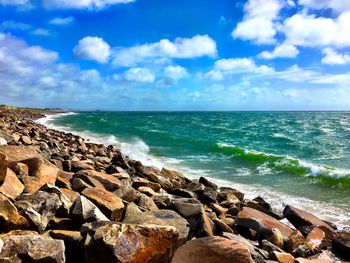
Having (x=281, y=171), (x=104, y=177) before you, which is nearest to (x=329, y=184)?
(x=281, y=171)

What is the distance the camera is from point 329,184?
49.6 ft

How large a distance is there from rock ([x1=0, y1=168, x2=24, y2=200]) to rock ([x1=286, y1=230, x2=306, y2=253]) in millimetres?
4605

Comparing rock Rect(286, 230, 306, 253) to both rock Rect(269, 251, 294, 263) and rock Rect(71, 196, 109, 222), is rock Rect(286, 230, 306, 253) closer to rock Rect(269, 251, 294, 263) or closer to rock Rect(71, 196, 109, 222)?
rock Rect(269, 251, 294, 263)

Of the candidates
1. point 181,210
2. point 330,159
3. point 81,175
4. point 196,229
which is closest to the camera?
point 196,229

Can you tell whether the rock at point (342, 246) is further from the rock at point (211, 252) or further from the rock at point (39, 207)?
the rock at point (39, 207)

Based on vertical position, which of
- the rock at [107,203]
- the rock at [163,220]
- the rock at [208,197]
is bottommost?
the rock at [208,197]

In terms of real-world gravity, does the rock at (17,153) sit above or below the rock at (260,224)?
above

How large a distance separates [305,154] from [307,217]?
17.4 meters

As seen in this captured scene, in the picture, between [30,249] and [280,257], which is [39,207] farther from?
[280,257]

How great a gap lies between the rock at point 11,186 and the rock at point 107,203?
0.94 m

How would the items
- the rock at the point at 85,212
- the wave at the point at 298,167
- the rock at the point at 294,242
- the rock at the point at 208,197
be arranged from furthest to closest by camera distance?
the wave at the point at 298,167, the rock at the point at 208,197, the rock at the point at 294,242, the rock at the point at 85,212

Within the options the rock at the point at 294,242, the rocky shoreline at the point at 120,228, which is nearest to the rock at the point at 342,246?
the rocky shoreline at the point at 120,228

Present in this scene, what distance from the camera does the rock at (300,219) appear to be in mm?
8547

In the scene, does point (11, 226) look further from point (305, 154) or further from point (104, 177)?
point (305, 154)
